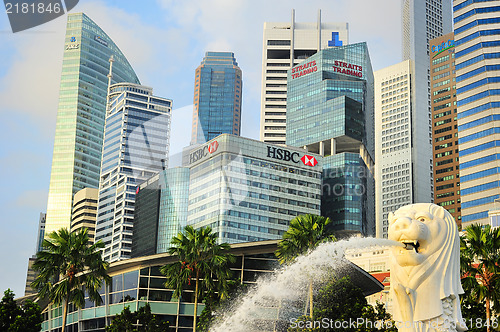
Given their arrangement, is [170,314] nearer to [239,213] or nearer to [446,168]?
[239,213]

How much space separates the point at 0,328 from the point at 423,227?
42233 millimetres

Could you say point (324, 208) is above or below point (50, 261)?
above

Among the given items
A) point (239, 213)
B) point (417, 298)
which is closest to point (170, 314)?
point (417, 298)

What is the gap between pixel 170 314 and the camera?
2539 inches

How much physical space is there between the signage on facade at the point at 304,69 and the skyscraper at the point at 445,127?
35.9 meters

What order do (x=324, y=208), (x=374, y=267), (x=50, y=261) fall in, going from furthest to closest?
(x=324, y=208) → (x=374, y=267) → (x=50, y=261)

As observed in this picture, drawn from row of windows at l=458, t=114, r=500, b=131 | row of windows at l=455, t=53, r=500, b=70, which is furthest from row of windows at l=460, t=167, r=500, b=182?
row of windows at l=455, t=53, r=500, b=70

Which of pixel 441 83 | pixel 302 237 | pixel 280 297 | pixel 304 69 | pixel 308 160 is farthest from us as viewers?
pixel 441 83

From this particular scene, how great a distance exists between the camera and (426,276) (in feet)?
55.1

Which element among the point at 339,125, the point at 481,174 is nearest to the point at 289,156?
the point at 339,125

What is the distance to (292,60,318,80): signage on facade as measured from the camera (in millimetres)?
192500

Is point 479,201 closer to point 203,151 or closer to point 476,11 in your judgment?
point 476,11

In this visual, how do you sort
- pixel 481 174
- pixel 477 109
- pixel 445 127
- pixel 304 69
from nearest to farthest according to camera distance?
pixel 481 174, pixel 477 109, pixel 445 127, pixel 304 69

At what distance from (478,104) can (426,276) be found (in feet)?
414
